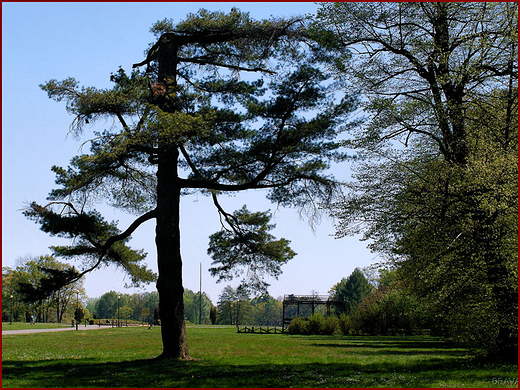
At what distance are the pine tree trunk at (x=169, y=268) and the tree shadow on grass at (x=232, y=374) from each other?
34.9 inches

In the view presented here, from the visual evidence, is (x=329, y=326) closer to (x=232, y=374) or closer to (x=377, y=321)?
(x=377, y=321)

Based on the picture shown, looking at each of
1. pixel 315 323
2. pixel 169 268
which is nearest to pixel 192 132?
pixel 169 268

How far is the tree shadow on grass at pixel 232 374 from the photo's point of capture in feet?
33.0

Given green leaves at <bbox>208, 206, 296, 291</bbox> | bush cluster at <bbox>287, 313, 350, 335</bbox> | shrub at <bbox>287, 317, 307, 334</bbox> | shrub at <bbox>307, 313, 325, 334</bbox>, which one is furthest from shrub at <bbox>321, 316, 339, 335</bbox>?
green leaves at <bbox>208, 206, 296, 291</bbox>

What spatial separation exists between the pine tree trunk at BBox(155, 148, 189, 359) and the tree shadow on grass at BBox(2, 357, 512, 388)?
888 mm

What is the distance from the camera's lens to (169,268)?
580 inches

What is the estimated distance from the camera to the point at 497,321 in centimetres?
1216

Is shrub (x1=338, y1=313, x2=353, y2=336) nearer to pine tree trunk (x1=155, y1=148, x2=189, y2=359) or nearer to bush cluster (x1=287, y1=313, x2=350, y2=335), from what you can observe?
bush cluster (x1=287, y1=313, x2=350, y2=335)

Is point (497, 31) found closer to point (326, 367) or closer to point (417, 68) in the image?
point (417, 68)

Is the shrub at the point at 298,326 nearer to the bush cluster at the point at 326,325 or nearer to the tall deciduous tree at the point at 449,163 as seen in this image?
the bush cluster at the point at 326,325

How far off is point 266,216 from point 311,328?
847 inches

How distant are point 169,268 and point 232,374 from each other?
4.44m

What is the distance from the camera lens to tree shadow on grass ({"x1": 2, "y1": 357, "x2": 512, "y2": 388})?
10047 mm

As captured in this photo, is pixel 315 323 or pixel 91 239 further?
pixel 315 323
